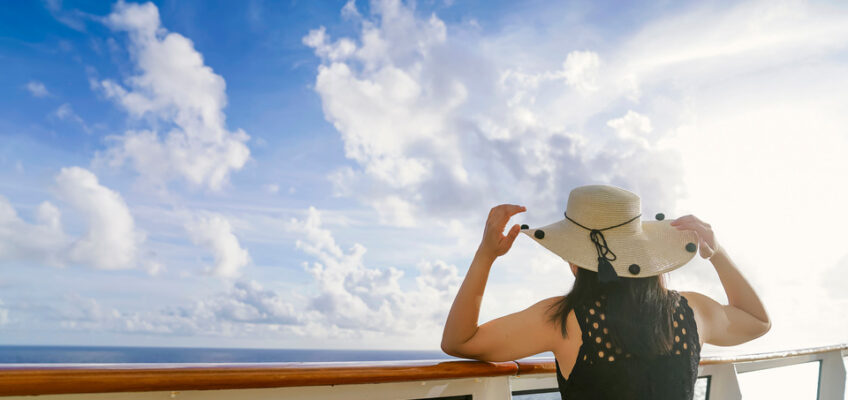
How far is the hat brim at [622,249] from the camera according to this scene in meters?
1.29

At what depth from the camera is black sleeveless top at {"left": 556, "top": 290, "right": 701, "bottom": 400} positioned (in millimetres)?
1252

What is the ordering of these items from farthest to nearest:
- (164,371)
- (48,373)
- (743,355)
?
(743,355) < (164,371) < (48,373)

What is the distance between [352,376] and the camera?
1.25 m

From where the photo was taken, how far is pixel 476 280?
1.26 meters

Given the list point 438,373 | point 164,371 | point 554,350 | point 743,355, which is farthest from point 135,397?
point 743,355

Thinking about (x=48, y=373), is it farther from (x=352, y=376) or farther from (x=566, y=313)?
(x=566, y=313)

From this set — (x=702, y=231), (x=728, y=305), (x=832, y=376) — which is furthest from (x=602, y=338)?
(x=832, y=376)

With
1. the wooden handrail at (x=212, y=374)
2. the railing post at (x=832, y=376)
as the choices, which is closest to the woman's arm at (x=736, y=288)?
the wooden handrail at (x=212, y=374)

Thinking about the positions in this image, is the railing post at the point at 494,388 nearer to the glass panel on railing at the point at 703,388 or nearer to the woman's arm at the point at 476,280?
the woman's arm at the point at 476,280

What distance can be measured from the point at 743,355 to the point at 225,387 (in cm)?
237

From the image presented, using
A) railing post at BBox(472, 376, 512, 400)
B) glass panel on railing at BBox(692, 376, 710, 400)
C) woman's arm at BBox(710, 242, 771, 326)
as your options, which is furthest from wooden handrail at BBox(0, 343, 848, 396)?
glass panel on railing at BBox(692, 376, 710, 400)

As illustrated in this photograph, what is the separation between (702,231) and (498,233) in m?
0.63

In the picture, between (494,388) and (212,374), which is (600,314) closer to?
(494,388)

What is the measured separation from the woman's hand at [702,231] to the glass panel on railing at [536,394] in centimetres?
77
